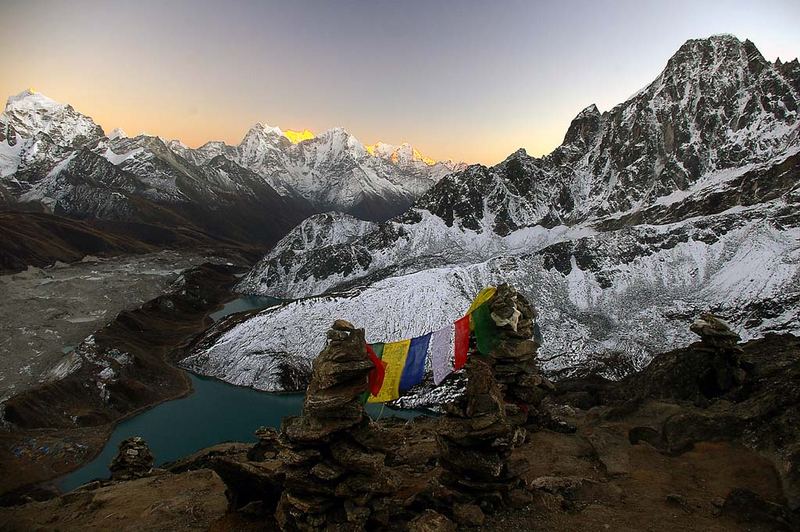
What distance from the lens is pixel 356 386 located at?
19656mm

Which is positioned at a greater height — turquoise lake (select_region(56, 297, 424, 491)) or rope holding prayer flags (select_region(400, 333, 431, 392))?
rope holding prayer flags (select_region(400, 333, 431, 392))

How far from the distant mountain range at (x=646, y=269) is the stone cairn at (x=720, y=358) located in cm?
5776

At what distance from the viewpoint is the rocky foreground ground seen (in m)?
18.1

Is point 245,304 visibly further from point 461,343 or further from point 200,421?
point 461,343

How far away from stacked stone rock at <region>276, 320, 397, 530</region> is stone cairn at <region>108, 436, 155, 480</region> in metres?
26.2

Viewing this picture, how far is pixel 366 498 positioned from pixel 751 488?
16.9m

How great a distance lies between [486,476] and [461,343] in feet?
23.1

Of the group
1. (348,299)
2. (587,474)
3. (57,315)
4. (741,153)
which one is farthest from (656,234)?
(57,315)

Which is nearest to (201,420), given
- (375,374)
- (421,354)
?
(421,354)

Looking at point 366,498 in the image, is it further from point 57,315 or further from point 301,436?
point 57,315

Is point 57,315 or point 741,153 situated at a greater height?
point 741,153

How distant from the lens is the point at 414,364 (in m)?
22.8

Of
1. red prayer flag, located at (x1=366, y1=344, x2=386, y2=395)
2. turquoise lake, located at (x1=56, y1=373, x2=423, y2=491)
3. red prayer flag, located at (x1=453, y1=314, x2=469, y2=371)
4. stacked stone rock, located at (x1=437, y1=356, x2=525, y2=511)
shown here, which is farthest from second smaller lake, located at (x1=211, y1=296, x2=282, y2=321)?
stacked stone rock, located at (x1=437, y1=356, x2=525, y2=511)

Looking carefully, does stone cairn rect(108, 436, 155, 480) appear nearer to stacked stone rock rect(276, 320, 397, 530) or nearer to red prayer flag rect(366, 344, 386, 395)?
stacked stone rock rect(276, 320, 397, 530)
